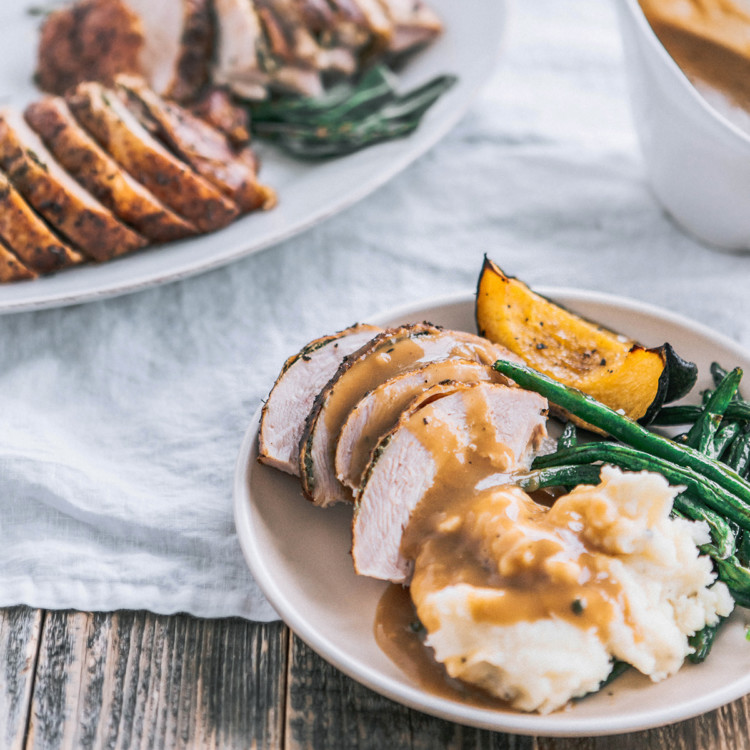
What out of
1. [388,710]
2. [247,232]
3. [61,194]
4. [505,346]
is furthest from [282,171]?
[388,710]

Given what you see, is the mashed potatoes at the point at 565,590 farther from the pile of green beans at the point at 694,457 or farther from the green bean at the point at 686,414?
the green bean at the point at 686,414

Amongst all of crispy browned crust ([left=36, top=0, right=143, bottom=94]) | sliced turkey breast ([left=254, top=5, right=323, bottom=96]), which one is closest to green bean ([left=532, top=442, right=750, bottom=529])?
sliced turkey breast ([left=254, top=5, right=323, bottom=96])

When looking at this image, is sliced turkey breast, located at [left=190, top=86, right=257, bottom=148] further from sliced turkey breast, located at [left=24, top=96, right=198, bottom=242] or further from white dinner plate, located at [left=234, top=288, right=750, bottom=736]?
white dinner plate, located at [left=234, top=288, right=750, bottom=736]

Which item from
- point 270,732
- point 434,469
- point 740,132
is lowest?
point 270,732

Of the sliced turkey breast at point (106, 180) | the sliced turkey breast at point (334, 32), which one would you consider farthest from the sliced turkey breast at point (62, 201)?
the sliced turkey breast at point (334, 32)

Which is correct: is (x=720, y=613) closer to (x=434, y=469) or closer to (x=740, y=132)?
(x=434, y=469)

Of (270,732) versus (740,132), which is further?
(740,132)

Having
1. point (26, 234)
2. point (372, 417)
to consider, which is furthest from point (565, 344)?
point (26, 234)
